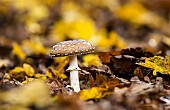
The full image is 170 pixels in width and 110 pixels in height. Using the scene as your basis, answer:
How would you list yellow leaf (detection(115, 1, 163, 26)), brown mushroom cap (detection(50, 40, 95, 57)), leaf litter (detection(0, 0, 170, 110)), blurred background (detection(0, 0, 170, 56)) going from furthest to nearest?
yellow leaf (detection(115, 1, 163, 26)), blurred background (detection(0, 0, 170, 56)), brown mushroom cap (detection(50, 40, 95, 57)), leaf litter (detection(0, 0, 170, 110))

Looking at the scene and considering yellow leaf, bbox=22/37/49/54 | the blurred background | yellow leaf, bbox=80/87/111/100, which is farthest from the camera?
the blurred background

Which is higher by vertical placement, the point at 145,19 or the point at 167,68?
the point at 145,19

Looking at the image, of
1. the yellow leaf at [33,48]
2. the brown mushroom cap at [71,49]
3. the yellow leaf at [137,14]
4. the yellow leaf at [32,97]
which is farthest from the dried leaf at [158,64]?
the yellow leaf at [137,14]

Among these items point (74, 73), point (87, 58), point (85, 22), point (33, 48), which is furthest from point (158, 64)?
point (85, 22)

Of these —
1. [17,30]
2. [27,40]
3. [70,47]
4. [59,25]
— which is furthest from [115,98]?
[59,25]

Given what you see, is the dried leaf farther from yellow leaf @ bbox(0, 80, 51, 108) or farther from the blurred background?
the blurred background

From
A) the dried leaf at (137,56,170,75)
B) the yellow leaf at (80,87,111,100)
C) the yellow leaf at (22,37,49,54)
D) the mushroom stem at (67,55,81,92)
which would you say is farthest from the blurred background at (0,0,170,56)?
the yellow leaf at (80,87,111,100)

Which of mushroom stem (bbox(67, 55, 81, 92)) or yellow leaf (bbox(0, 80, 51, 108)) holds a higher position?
mushroom stem (bbox(67, 55, 81, 92))

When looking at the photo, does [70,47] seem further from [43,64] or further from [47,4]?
[47,4]

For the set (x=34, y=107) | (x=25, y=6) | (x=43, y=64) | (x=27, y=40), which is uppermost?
(x=25, y=6)

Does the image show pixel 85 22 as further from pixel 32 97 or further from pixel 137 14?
pixel 32 97
